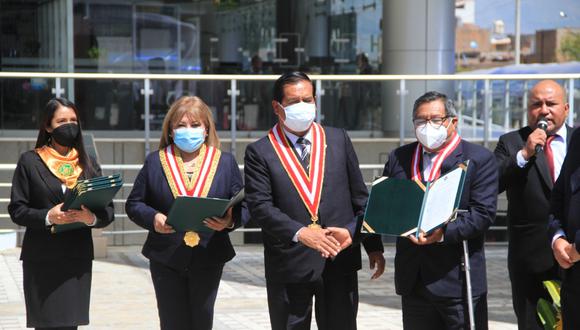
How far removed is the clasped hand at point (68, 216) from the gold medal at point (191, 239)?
1.92 ft

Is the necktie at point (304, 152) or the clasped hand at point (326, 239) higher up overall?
the necktie at point (304, 152)

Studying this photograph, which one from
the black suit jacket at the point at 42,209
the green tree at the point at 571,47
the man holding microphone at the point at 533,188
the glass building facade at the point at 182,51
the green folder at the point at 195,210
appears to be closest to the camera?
the green folder at the point at 195,210

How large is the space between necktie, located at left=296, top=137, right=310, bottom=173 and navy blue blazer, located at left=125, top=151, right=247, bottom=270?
58 cm

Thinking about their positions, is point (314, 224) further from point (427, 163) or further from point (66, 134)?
point (66, 134)

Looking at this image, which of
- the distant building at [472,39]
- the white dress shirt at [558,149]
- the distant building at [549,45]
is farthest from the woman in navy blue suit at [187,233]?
the distant building at [472,39]

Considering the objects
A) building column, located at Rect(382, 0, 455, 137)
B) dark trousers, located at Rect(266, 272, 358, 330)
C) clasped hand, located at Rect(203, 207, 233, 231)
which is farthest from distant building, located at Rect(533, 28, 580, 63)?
dark trousers, located at Rect(266, 272, 358, 330)

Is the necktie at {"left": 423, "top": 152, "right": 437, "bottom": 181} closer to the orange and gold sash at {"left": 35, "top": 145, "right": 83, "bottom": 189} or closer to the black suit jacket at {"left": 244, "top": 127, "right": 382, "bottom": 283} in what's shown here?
the black suit jacket at {"left": 244, "top": 127, "right": 382, "bottom": 283}

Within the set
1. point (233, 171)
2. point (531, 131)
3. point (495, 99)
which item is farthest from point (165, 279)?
point (495, 99)

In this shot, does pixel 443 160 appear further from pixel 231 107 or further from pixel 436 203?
pixel 231 107

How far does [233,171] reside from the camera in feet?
22.1

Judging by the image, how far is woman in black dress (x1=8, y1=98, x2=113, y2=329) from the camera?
22.0 ft

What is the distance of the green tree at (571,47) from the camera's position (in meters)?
53.0

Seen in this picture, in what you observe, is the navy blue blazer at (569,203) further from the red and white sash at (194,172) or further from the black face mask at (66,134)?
the black face mask at (66,134)

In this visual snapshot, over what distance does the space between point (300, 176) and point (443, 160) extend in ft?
2.68
